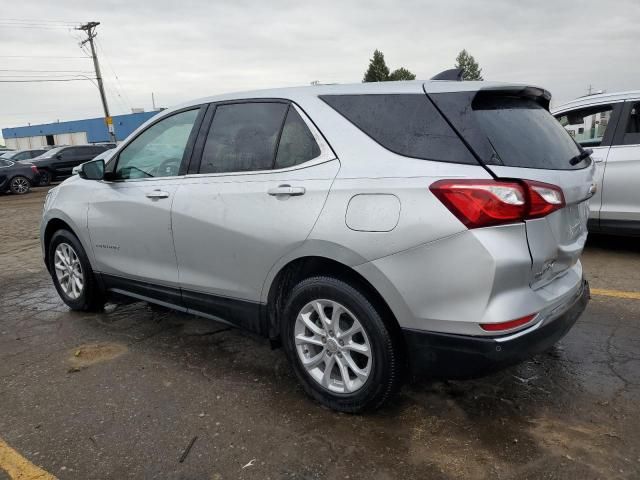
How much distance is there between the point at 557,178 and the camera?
254 centimetres

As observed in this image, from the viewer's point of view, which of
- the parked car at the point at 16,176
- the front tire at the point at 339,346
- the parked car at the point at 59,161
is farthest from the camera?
the parked car at the point at 59,161

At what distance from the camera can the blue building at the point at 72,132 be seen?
57.8m

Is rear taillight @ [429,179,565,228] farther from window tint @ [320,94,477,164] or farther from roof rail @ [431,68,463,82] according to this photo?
roof rail @ [431,68,463,82]

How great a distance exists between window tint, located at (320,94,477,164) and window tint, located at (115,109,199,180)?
4.15ft

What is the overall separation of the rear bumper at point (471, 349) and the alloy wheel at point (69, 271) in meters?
3.17

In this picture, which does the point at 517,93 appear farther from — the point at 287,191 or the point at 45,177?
the point at 45,177

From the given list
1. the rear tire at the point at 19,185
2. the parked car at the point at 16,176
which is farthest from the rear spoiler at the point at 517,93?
the rear tire at the point at 19,185

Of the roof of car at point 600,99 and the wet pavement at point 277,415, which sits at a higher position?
the roof of car at point 600,99

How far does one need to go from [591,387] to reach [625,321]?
1211 millimetres

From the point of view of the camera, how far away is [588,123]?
238 inches

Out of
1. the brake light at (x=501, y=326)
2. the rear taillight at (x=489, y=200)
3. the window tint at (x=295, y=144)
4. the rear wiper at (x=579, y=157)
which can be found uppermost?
the window tint at (x=295, y=144)

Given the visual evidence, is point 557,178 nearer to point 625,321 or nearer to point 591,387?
point 591,387

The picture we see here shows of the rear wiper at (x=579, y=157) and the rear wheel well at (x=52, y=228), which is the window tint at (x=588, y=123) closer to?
the rear wiper at (x=579, y=157)

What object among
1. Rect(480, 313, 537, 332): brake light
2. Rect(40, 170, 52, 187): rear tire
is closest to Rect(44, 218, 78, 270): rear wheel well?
Rect(480, 313, 537, 332): brake light
